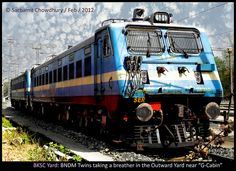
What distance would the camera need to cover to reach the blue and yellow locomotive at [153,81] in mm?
9547

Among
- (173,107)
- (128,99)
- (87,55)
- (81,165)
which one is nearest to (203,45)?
(173,107)

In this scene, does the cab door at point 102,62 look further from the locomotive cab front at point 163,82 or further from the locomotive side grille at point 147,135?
the locomotive side grille at point 147,135

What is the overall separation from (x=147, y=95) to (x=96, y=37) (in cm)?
266

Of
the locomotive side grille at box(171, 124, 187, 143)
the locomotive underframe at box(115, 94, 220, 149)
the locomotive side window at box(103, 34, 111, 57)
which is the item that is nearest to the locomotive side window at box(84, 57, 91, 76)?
the locomotive side window at box(103, 34, 111, 57)

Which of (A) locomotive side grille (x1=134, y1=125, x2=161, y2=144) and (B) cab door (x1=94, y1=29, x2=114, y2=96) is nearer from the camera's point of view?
(A) locomotive side grille (x1=134, y1=125, x2=161, y2=144)

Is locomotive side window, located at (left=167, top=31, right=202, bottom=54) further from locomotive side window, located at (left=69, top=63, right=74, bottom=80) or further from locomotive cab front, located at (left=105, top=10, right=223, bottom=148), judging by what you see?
locomotive side window, located at (left=69, top=63, right=74, bottom=80)

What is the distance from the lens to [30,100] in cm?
2691

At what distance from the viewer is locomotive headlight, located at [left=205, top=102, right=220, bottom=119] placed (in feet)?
32.7

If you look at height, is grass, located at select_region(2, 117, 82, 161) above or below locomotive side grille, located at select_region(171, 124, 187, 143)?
below

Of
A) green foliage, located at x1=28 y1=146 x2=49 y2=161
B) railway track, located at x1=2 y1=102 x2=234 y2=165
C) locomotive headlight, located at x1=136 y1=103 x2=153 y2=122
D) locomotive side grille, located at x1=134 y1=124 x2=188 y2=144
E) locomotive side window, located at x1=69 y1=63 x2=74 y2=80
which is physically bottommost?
railway track, located at x1=2 y1=102 x2=234 y2=165

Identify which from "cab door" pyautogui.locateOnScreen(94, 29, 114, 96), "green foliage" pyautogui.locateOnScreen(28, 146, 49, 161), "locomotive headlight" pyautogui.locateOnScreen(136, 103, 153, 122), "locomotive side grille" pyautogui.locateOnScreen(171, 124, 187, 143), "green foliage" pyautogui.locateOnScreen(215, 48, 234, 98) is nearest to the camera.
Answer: "green foliage" pyautogui.locateOnScreen(28, 146, 49, 161)

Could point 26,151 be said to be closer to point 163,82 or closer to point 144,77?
point 144,77

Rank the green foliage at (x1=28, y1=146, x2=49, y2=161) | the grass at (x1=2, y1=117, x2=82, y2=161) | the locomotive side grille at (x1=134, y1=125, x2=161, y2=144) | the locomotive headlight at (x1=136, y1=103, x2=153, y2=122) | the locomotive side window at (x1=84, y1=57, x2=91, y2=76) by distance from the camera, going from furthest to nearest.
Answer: the locomotive side window at (x1=84, y1=57, x2=91, y2=76)
the locomotive side grille at (x1=134, y1=125, x2=161, y2=144)
the locomotive headlight at (x1=136, y1=103, x2=153, y2=122)
the grass at (x1=2, y1=117, x2=82, y2=161)
the green foliage at (x1=28, y1=146, x2=49, y2=161)

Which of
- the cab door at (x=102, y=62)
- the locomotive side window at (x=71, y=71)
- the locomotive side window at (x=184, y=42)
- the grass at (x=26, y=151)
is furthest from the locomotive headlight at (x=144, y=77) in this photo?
the locomotive side window at (x=71, y=71)
